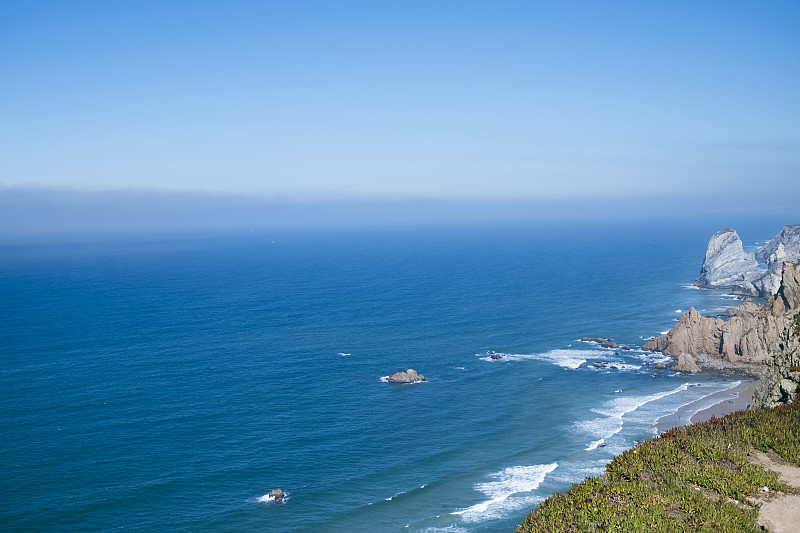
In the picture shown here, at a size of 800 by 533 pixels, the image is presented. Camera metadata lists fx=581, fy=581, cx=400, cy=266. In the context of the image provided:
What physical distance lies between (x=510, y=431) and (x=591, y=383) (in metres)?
21.4

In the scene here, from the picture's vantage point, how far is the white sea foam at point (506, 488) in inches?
1864

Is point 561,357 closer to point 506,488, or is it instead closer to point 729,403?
point 729,403

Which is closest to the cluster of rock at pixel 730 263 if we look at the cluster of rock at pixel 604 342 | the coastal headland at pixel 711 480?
the cluster of rock at pixel 604 342

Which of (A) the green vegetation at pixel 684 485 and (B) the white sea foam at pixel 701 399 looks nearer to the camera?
(A) the green vegetation at pixel 684 485

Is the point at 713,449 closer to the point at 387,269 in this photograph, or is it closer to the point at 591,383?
the point at 591,383

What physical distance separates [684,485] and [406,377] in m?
57.0

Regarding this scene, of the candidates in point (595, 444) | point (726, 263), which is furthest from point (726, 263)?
point (595, 444)

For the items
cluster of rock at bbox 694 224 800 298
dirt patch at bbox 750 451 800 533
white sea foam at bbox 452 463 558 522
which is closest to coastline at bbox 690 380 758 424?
white sea foam at bbox 452 463 558 522

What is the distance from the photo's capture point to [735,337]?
285 feet

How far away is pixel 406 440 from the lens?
202 feet

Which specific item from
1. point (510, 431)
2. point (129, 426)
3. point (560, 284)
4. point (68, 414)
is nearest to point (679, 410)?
point (510, 431)

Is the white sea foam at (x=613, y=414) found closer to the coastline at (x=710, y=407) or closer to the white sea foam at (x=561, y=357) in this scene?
the coastline at (x=710, y=407)

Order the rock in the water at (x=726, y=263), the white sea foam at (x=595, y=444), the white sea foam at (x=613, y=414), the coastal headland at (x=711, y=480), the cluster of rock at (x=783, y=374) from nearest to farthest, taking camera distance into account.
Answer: the coastal headland at (x=711, y=480) → the cluster of rock at (x=783, y=374) → the white sea foam at (x=595, y=444) → the white sea foam at (x=613, y=414) → the rock in the water at (x=726, y=263)

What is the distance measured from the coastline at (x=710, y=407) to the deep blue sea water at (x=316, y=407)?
186 centimetres
